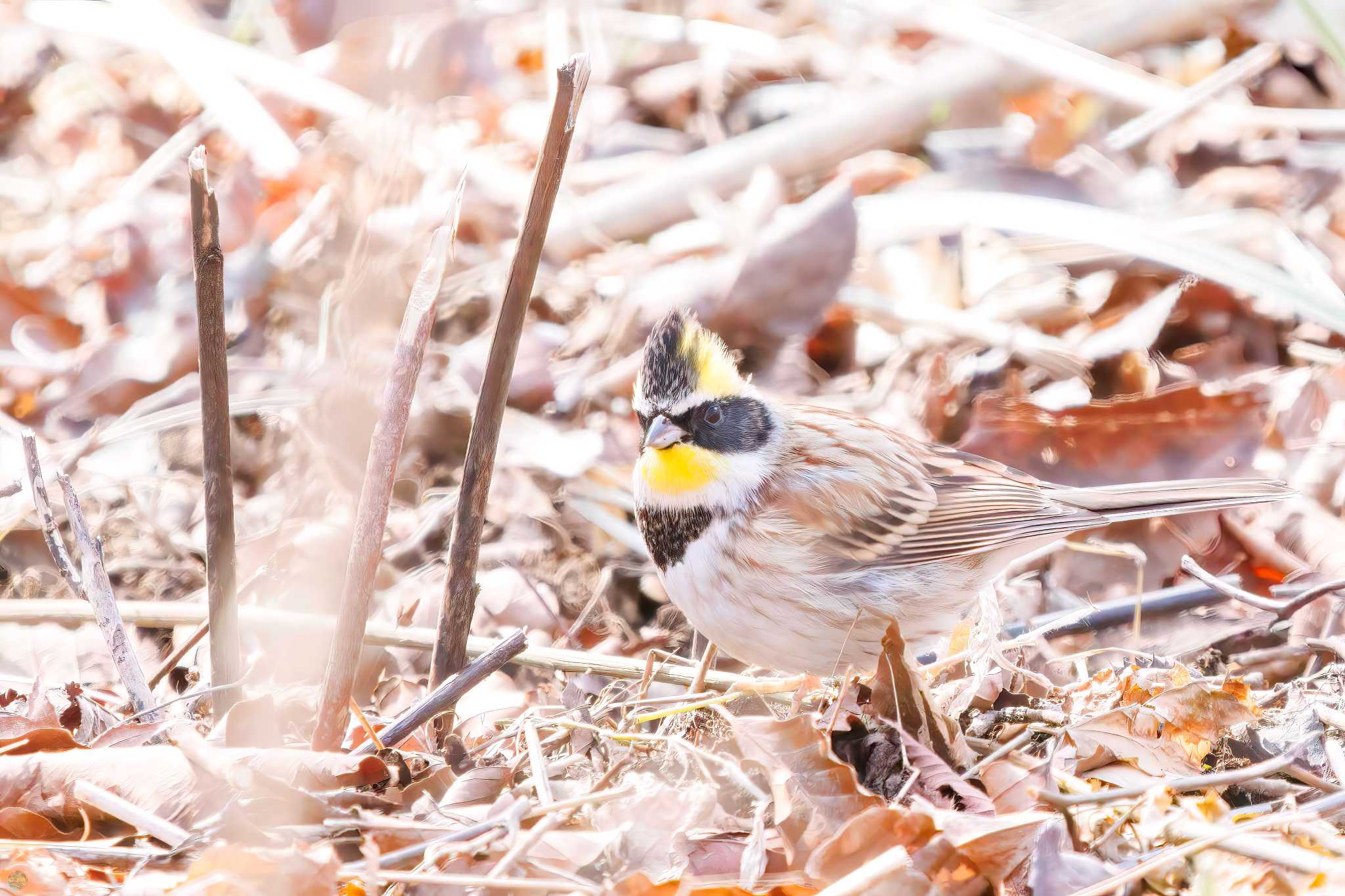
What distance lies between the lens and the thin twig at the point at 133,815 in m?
2.54

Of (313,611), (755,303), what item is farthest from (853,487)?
(313,611)

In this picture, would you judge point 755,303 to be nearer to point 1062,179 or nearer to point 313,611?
point 1062,179

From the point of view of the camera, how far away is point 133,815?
256 centimetres

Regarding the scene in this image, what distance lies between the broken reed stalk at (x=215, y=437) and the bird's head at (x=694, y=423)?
1.29m

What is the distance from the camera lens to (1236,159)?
624 centimetres

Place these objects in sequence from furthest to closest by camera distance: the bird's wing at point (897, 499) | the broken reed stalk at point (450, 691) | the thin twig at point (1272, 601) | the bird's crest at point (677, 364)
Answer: the bird's wing at point (897, 499) < the bird's crest at point (677, 364) < the thin twig at point (1272, 601) < the broken reed stalk at point (450, 691)

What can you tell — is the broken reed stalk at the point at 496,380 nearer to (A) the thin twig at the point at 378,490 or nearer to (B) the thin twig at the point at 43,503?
(A) the thin twig at the point at 378,490

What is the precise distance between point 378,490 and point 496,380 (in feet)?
1.27

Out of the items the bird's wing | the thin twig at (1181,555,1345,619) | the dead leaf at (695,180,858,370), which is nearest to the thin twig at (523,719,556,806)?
the bird's wing

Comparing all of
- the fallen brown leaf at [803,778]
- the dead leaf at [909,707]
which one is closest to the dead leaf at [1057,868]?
the fallen brown leaf at [803,778]

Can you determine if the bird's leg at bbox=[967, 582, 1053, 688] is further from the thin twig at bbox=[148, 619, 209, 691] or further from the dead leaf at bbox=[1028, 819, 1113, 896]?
the thin twig at bbox=[148, 619, 209, 691]

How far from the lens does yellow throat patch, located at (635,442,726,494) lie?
3.89m

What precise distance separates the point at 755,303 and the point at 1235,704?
2.78 meters

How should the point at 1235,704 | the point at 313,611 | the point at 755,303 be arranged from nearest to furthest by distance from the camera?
the point at 313,611 < the point at 1235,704 < the point at 755,303
